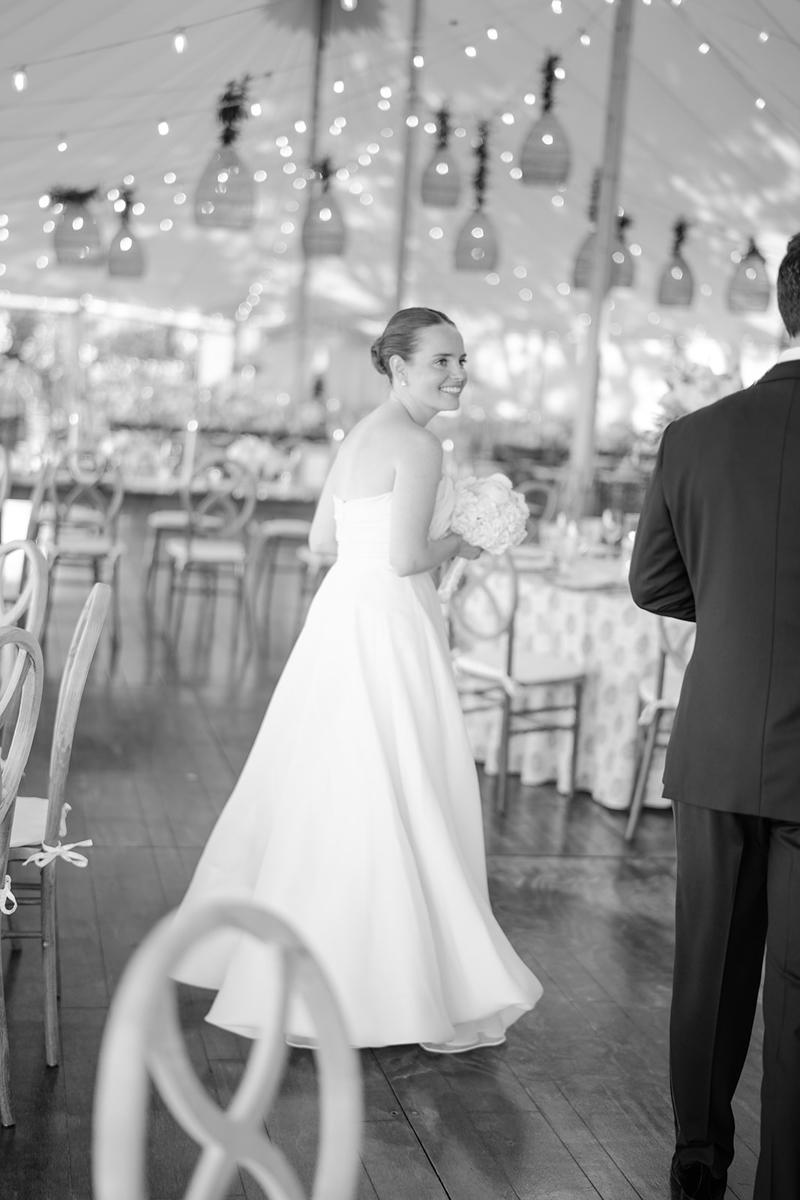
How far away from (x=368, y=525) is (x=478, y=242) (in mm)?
5629

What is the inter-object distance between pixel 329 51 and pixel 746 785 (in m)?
10.4

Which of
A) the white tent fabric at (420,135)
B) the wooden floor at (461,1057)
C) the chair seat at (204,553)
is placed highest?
the white tent fabric at (420,135)

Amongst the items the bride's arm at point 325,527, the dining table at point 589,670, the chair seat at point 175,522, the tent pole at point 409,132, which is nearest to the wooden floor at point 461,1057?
the dining table at point 589,670

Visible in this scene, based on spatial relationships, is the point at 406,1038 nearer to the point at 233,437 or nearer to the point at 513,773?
the point at 513,773

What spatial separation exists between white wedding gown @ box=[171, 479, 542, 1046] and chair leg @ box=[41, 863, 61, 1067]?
14.1 inches

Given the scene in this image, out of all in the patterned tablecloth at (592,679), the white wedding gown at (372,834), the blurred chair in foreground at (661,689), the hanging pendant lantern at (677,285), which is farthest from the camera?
the hanging pendant lantern at (677,285)

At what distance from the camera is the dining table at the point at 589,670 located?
499 cm

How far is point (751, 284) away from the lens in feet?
26.5

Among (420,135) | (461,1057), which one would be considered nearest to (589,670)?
(461,1057)

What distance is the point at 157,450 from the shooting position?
10039 mm

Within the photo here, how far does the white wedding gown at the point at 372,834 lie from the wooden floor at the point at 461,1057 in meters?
0.13

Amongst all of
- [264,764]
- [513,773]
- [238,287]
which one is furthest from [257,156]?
[264,764]

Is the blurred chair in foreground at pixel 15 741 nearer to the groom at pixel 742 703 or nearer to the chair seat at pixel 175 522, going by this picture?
the groom at pixel 742 703

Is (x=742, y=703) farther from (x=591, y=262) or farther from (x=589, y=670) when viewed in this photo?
(x=591, y=262)
